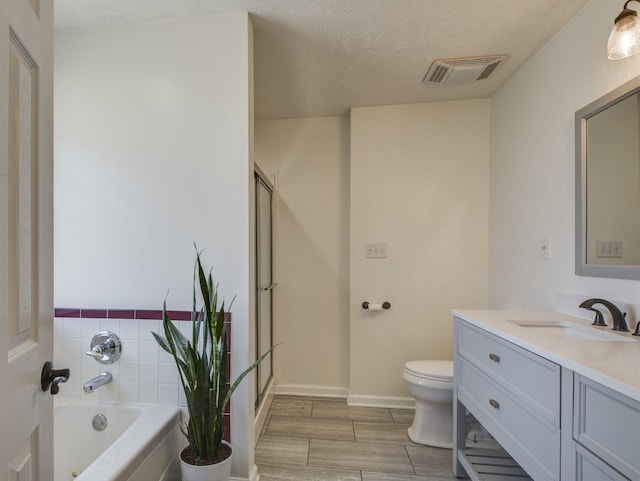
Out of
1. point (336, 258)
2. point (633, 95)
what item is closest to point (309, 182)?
point (336, 258)

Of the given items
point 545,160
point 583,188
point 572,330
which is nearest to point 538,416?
point 572,330

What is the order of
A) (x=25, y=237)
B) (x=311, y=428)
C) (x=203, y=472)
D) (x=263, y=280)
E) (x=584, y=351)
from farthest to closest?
(x=263, y=280), (x=311, y=428), (x=203, y=472), (x=584, y=351), (x=25, y=237)

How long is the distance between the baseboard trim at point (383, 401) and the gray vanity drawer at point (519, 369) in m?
1.07

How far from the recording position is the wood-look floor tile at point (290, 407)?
7.48 feet

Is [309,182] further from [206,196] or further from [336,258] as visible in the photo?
[206,196]

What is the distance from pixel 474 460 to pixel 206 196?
74.3 inches

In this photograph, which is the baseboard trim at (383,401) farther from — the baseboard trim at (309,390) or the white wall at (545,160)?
the white wall at (545,160)

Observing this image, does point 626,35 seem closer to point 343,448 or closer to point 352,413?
point 343,448

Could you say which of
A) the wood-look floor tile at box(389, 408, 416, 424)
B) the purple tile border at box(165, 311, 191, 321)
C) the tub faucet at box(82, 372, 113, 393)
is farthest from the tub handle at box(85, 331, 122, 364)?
the wood-look floor tile at box(389, 408, 416, 424)

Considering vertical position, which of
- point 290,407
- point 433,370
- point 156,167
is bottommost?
point 290,407

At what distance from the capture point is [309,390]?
8.58ft

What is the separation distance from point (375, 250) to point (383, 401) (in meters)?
1.16

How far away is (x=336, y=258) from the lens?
8.61 ft

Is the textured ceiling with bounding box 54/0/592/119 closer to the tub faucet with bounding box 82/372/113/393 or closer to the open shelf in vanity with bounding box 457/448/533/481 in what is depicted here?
the tub faucet with bounding box 82/372/113/393
